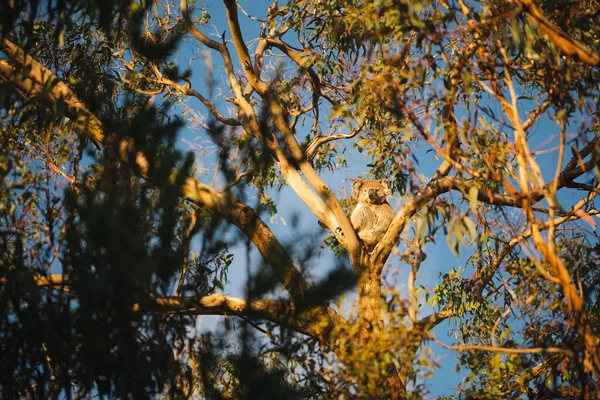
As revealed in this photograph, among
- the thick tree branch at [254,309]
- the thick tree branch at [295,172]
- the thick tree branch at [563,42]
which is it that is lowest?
the thick tree branch at [254,309]

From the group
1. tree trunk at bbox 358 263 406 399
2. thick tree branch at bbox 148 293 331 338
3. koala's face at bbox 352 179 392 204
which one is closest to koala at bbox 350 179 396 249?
koala's face at bbox 352 179 392 204

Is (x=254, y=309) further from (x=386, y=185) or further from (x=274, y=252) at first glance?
(x=386, y=185)

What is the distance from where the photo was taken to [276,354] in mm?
4727

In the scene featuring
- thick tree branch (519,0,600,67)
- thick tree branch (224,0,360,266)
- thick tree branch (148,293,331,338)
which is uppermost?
thick tree branch (224,0,360,266)

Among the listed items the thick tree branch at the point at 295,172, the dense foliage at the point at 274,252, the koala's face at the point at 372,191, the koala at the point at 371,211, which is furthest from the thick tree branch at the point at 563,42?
the koala's face at the point at 372,191

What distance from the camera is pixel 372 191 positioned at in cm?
758

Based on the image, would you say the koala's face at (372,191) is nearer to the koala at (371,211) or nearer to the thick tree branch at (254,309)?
the koala at (371,211)

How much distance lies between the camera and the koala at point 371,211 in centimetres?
713

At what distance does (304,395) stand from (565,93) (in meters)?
2.49

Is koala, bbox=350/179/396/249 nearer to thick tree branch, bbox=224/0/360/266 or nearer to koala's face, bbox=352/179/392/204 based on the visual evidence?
koala's face, bbox=352/179/392/204

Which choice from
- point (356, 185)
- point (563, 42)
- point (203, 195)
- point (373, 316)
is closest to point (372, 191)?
point (356, 185)

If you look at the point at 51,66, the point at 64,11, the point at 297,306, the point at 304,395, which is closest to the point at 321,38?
the point at 51,66

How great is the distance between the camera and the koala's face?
759 cm

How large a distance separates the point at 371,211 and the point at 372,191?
0.94 feet
